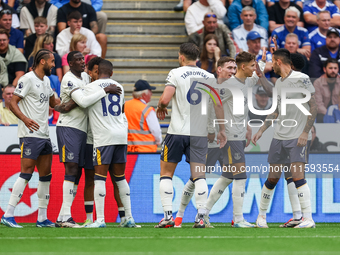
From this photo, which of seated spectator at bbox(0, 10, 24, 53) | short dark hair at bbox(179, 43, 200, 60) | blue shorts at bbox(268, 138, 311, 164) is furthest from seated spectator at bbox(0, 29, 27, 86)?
blue shorts at bbox(268, 138, 311, 164)

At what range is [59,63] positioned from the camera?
10.7 meters

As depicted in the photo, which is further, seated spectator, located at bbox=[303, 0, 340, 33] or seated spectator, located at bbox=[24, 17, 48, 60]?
seated spectator, located at bbox=[303, 0, 340, 33]

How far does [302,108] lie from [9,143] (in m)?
4.65

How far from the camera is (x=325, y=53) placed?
11.3 metres

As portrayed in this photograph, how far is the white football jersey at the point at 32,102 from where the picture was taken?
7.01 metres

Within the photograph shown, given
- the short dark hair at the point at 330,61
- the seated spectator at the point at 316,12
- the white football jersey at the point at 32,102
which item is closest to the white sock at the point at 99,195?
the white football jersey at the point at 32,102

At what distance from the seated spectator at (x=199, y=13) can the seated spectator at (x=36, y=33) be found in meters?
3.02

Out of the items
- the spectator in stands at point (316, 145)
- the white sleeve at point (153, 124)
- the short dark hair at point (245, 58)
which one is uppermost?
the short dark hair at point (245, 58)

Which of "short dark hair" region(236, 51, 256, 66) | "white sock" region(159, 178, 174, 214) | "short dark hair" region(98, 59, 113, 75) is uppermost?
"short dark hair" region(236, 51, 256, 66)

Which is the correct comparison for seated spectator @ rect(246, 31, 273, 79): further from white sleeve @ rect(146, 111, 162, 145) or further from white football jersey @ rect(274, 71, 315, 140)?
white football jersey @ rect(274, 71, 315, 140)

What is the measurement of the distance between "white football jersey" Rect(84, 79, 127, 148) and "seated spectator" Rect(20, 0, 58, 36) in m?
5.77

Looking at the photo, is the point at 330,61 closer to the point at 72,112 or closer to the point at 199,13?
the point at 199,13

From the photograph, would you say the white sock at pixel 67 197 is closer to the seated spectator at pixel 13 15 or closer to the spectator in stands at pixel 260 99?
the spectator in stands at pixel 260 99

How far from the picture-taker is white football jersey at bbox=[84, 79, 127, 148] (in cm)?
669
